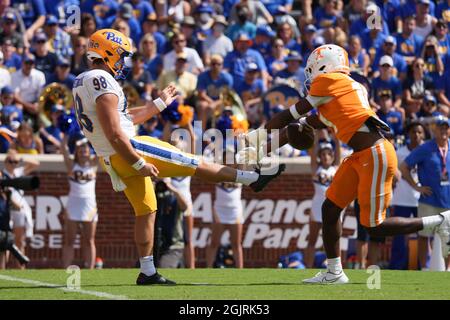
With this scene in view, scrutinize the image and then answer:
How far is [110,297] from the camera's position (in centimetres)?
880

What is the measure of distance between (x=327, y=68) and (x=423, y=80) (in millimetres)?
8466

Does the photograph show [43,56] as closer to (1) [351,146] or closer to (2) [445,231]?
(1) [351,146]

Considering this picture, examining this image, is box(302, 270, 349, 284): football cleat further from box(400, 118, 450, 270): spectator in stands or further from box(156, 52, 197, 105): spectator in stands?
box(156, 52, 197, 105): spectator in stands

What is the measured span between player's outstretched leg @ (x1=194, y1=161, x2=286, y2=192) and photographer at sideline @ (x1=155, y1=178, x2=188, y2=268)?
462 centimetres

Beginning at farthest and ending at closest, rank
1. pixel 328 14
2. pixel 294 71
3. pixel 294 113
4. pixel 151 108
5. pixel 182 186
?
pixel 328 14 → pixel 294 71 → pixel 182 186 → pixel 151 108 → pixel 294 113

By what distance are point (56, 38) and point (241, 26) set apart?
2.95 meters

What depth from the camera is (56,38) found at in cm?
1800

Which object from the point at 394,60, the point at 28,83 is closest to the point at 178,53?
the point at 28,83

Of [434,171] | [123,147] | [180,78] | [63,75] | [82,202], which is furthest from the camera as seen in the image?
[180,78]

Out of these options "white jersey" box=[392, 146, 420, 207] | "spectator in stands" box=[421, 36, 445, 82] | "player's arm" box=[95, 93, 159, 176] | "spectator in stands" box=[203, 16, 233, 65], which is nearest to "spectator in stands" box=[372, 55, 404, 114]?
"spectator in stands" box=[421, 36, 445, 82]
